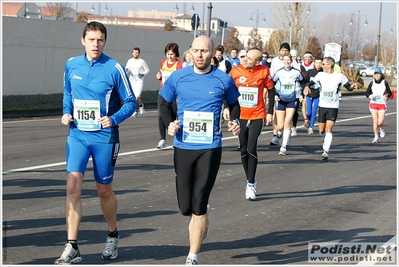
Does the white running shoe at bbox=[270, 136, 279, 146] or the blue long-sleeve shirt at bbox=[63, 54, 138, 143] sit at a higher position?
the blue long-sleeve shirt at bbox=[63, 54, 138, 143]

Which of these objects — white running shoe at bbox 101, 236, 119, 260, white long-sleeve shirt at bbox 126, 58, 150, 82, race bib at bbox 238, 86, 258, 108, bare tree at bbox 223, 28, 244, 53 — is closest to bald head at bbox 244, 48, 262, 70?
race bib at bbox 238, 86, 258, 108

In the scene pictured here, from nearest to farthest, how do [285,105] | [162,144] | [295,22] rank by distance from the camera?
[162,144] → [285,105] → [295,22]

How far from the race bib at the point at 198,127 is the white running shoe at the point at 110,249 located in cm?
110

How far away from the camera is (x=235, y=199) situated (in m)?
10.7

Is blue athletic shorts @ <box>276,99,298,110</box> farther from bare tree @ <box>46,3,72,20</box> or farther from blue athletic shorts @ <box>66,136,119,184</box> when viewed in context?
bare tree @ <box>46,3,72,20</box>

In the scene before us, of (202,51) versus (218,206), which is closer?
(202,51)

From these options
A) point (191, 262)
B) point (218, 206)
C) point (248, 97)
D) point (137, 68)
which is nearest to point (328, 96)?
point (248, 97)

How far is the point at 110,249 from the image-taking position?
7.14m

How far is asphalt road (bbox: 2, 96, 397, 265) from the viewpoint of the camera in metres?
7.59

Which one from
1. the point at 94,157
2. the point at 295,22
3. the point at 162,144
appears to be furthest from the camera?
the point at 295,22

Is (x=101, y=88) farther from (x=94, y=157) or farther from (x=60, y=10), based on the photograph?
(x=60, y=10)

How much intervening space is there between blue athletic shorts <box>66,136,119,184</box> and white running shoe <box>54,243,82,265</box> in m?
0.65

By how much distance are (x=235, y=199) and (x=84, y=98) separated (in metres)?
4.04

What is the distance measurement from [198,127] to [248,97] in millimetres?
4770
